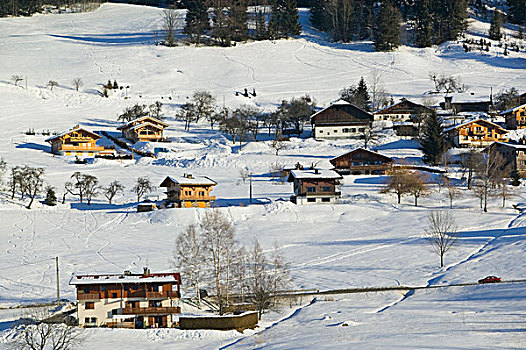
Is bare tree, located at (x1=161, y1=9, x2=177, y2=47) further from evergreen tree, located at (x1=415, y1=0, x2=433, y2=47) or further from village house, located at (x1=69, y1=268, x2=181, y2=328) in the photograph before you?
village house, located at (x1=69, y1=268, x2=181, y2=328)

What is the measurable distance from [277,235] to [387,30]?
75489 mm

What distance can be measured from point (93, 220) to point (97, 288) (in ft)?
44.0

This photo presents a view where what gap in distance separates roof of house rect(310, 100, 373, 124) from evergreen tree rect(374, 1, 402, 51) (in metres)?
38.0

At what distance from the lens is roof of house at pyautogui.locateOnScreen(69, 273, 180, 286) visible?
3014cm

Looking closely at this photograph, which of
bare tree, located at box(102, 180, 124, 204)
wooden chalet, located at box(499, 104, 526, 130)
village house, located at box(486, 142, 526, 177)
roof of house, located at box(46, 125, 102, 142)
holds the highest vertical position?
wooden chalet, located at box(499, 104, 526, 130)

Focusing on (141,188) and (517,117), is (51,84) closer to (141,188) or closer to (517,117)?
(141,188)

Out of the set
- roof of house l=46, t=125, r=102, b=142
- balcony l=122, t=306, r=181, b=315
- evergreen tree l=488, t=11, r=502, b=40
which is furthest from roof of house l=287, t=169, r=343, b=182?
evergreen tree l=488, t=11, r=502, b=40

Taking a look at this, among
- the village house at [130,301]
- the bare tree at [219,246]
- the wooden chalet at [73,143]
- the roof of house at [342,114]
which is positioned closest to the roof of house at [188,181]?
the bare tree at [219,246]

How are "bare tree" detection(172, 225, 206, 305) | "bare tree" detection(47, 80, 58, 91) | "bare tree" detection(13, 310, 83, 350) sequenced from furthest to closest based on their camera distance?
1. "bare tree" detection(47, 80, 58, 91)
2. "bare tree" detection(172, 225, 206, 305)
3. "bare tree" detection(13, 310, 83, 350)

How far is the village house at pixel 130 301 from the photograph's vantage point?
30047 millimetres

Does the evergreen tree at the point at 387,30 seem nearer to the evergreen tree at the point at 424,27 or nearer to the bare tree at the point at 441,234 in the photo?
the evergreen tree at the point at 424,27

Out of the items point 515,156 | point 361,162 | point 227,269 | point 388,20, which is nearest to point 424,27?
point 388,20

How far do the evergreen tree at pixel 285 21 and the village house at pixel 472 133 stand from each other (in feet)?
182

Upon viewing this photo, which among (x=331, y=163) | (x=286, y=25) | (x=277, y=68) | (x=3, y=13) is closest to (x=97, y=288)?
(x=331, y=163)
